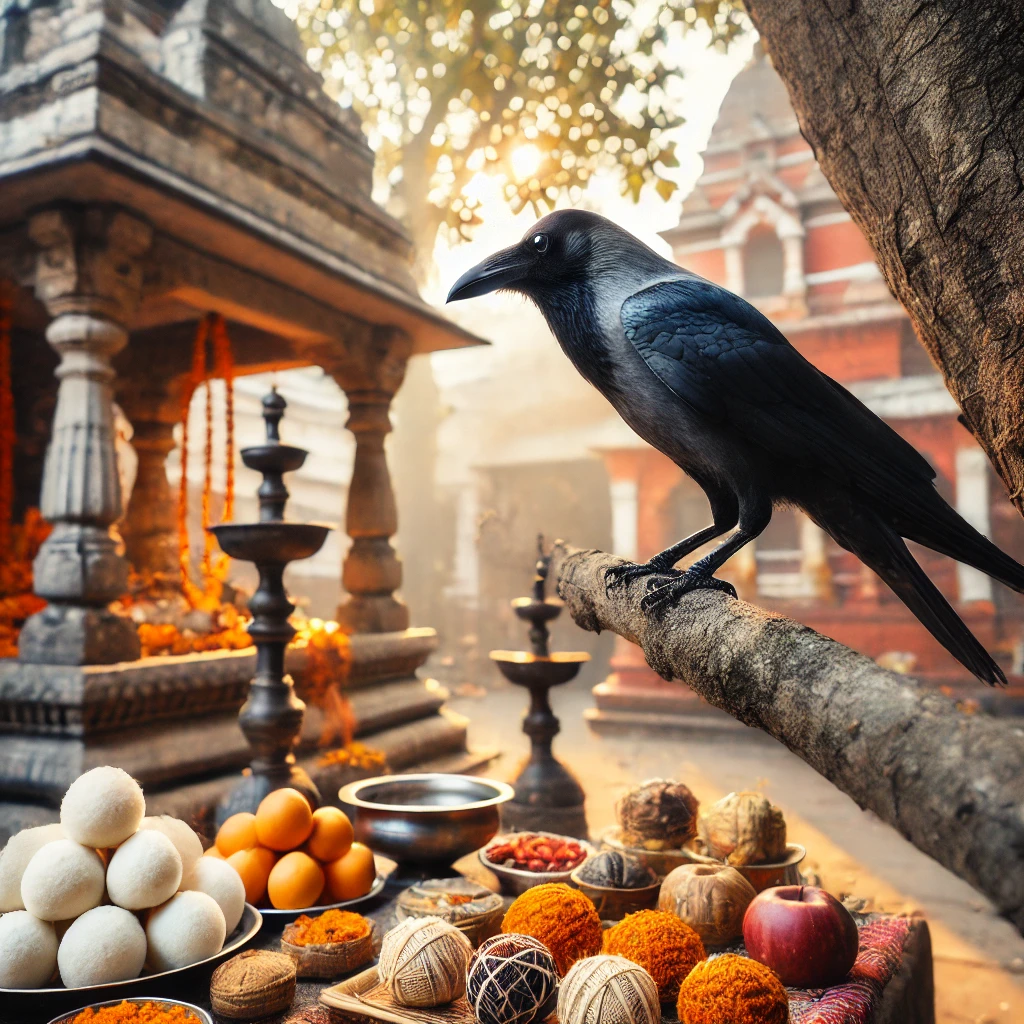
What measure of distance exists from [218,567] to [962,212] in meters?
5.06

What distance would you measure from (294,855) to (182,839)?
0.37 metres

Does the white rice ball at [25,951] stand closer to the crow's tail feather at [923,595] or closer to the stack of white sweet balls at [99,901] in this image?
the stack of white sweet balls at [99,901]

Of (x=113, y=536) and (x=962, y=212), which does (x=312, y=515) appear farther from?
(x=962, y=212)

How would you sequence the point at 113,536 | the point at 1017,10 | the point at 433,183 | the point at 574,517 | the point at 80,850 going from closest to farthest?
1. the point at 1017,10
2. the point at 80,850
3. the point at 113,536
4. the point at 433,183
5. the point at 574,517

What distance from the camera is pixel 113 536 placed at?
3.61 metres

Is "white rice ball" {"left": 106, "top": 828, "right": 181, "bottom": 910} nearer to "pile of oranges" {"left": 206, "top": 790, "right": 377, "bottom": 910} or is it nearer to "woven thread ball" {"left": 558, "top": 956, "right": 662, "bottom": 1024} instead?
"pile of oranges" {"left": 206, "top": 790, "right": 377, "bottom": 910}

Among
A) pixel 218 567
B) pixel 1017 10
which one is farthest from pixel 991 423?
pixel 218 567

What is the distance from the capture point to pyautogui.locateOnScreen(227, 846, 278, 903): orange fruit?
7.82 feet

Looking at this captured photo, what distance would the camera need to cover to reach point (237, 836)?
247cm

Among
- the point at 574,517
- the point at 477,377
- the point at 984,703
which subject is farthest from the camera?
the point at 477,377

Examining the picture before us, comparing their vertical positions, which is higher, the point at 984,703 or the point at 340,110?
the point at 340,110

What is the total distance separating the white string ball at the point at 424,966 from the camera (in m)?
1.77

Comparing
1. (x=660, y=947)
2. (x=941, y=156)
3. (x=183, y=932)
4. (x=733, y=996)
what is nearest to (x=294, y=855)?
(x=183, y=932)

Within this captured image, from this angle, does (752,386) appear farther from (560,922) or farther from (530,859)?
(530,859)
